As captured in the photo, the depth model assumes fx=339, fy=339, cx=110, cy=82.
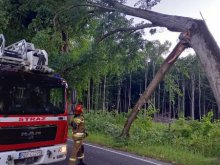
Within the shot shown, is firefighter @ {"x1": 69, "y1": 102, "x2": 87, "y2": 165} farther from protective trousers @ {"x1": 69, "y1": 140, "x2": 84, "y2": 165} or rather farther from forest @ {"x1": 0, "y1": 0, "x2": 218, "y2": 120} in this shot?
forest @ {"x1": 0, "y1": 0, "x2": 218, "y2": 120}

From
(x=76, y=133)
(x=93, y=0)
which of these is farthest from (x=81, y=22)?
(x=76, y=133)

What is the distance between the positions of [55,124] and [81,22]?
30.3 feet

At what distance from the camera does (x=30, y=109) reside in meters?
7.80

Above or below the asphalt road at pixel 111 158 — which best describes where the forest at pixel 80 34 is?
above

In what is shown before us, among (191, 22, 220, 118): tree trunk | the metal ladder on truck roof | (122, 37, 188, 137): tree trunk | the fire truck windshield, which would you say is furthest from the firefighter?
(122, 37, 188, 137): tree trunk

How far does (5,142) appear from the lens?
7.31 meters

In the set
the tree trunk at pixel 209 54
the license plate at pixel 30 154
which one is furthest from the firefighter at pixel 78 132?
the tree trunk at pixel 209 54

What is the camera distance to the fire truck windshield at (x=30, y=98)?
24.2ft

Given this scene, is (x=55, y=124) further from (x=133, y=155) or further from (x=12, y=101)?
(x=133, y=155)

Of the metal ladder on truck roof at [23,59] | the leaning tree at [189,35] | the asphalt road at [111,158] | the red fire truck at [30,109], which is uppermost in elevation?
the leaning tree at [189,35]

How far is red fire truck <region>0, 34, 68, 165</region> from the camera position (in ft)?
24.1

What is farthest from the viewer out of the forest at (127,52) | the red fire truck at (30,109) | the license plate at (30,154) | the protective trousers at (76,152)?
the forest at (127,52)

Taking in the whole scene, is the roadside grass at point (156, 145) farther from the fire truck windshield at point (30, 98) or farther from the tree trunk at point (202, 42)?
the fire truck windshield at point (30, 98)

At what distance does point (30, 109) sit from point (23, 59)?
3.98 ft
